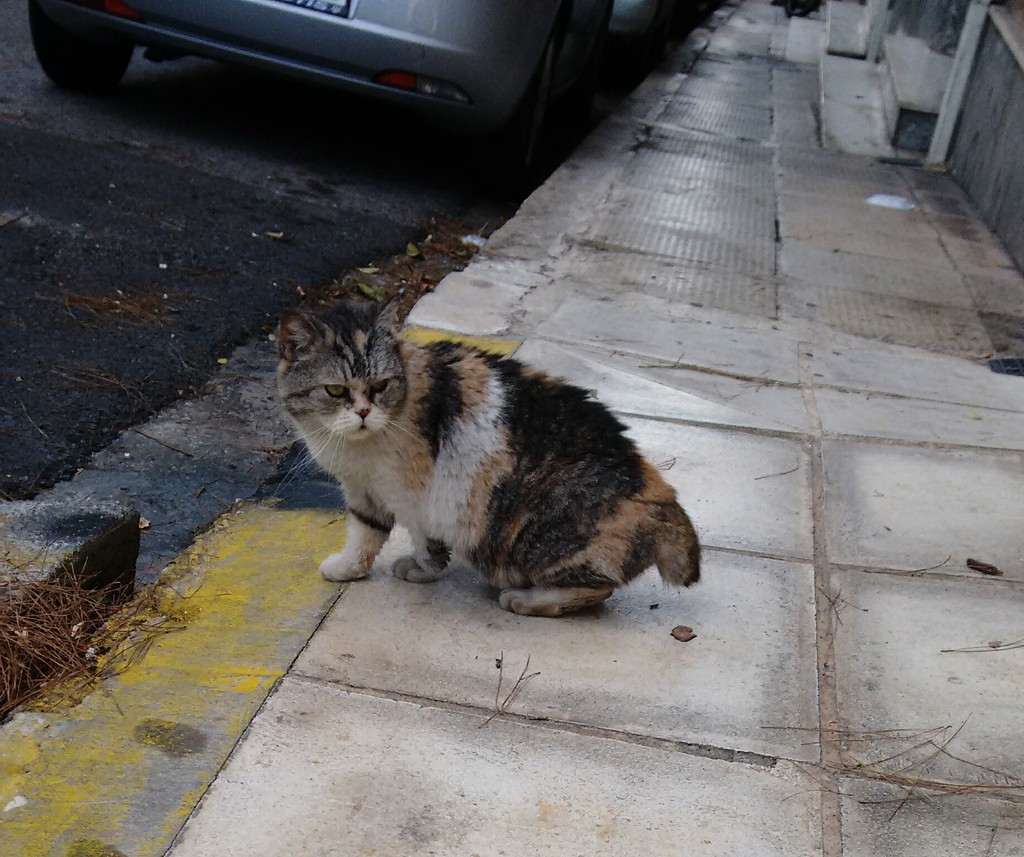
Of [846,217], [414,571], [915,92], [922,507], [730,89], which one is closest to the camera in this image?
[414,571]

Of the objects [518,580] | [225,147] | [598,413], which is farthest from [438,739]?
[225,147]

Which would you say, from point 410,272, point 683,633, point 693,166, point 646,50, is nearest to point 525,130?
point 410,272

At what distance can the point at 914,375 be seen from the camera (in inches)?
207

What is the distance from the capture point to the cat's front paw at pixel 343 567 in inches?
132

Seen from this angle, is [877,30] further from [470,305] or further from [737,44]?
[470,305]

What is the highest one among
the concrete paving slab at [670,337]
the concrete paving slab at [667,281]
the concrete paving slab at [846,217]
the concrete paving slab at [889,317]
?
the concrete paving slab at [846,217]

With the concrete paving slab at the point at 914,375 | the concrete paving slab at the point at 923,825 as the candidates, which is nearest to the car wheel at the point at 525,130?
the concrete paving slab at the point at 914,375

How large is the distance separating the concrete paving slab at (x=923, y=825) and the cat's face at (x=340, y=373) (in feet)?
5.08

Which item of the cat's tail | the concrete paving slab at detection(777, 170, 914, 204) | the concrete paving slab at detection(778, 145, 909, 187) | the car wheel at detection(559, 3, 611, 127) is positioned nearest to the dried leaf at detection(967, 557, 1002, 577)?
the cat's tail

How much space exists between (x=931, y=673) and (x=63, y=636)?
7.41 feet

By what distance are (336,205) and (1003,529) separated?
13.9 ft

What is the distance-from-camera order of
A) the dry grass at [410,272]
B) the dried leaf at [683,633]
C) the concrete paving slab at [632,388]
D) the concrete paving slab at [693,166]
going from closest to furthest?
the dried leaf at [683,633]
the concrete paving slab at [632,388]
the dry grass at [410,272]
the concrete paving slab at [693,166]

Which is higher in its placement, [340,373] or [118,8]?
[118,8]

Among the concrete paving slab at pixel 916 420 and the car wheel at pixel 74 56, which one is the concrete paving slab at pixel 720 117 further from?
the concrete paving slab at pixel 916 420
